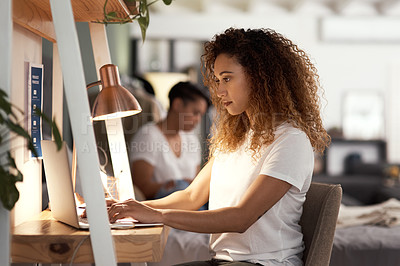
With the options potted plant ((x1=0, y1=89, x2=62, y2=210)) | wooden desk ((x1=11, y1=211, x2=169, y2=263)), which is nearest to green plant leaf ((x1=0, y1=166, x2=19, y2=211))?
potted plant ((x1=0, y1=89, x2=62, y2=210))

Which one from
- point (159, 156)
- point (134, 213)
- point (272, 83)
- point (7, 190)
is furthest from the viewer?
point (159, 156)

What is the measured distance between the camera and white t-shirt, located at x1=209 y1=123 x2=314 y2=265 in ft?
4.59

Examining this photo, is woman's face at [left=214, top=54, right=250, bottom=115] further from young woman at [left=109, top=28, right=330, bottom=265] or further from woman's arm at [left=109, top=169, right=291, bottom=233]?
woman's arm at [left=109, top=169, right=291, bottom=233]

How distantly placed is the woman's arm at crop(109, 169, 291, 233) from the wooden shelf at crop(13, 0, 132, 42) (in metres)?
0.56

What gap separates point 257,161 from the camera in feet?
4.87

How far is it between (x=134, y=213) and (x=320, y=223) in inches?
22.3

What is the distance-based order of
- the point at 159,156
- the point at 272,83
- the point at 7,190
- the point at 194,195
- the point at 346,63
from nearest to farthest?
the point at 7,190
the point at 272,83
the point at 194,195
the point at 159,156
the point at 346,63

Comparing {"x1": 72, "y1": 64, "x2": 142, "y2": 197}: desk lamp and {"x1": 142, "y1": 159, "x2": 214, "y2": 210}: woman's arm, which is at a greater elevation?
{"x1": 72, "y1": 64, "x2": 142, "y2": 197}: desk lamp

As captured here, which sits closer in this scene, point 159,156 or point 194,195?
point 194,195

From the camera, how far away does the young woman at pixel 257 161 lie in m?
1.36

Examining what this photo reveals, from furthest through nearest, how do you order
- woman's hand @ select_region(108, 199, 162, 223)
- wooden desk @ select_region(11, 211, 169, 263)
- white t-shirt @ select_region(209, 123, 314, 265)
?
white t-shirt @ select_region(209, 123, 314, 265) < woman's hand @ select_region(108, 199, 162, 223) < wooden desk @ select_region(11, 211, 169, 263)

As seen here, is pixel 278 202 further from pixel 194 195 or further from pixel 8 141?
pixel 8 141

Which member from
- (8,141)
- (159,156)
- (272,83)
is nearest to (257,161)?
(272,83)

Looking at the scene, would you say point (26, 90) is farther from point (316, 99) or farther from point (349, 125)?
point (349, 125)
